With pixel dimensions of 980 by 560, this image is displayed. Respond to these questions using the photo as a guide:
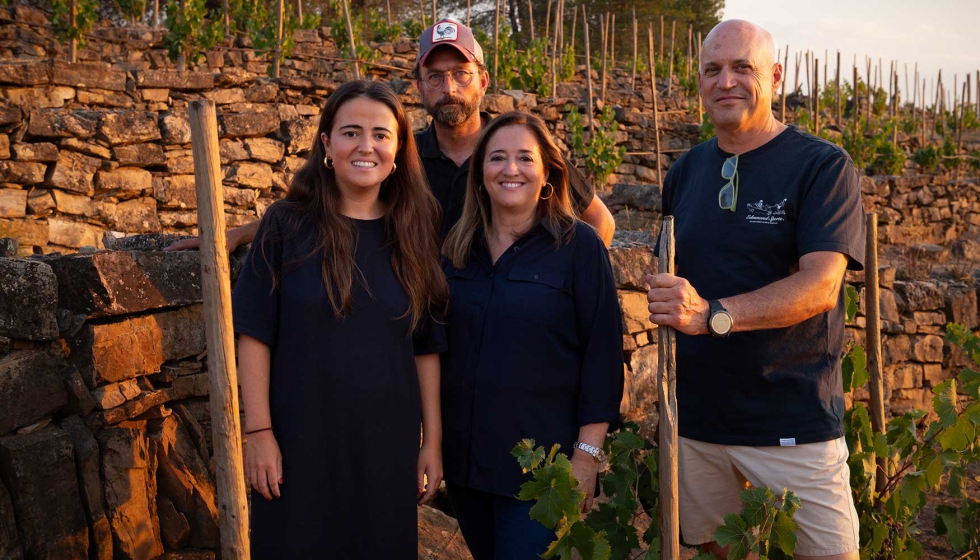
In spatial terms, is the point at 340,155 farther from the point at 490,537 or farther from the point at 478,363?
the point at 490,537

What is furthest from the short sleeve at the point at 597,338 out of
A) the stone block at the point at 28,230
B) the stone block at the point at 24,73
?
the stone block at the point at 24,73

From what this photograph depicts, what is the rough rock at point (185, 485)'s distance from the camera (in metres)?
2.88

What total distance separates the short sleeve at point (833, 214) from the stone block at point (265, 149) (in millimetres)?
6465

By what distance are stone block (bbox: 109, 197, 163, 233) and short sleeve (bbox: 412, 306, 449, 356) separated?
5500 mm

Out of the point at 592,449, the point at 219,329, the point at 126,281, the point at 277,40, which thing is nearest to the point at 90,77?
the point at 277,40

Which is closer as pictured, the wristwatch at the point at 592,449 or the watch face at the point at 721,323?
the watch face at the point at 721,323

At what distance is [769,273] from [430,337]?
1.05 metres

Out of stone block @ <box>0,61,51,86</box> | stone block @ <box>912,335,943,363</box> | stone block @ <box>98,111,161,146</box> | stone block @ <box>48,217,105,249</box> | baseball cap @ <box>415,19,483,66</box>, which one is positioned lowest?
stone block @ <box>912,335,943,363</box>

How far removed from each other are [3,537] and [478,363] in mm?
1491

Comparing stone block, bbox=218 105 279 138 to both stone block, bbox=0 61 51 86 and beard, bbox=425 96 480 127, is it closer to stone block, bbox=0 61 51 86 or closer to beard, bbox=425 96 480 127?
stone block, bbox=0 61 51 86

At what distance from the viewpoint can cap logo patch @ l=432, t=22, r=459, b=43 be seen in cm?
311

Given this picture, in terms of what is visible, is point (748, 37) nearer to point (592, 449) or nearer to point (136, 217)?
point (592, 449)

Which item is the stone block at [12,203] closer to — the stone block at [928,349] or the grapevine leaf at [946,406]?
the grapevine leaf at [946,406]

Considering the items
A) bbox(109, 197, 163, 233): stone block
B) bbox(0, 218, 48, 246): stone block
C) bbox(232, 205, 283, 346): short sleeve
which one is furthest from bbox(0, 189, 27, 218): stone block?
bbox(232, 205, 283, 346): short sleeve
